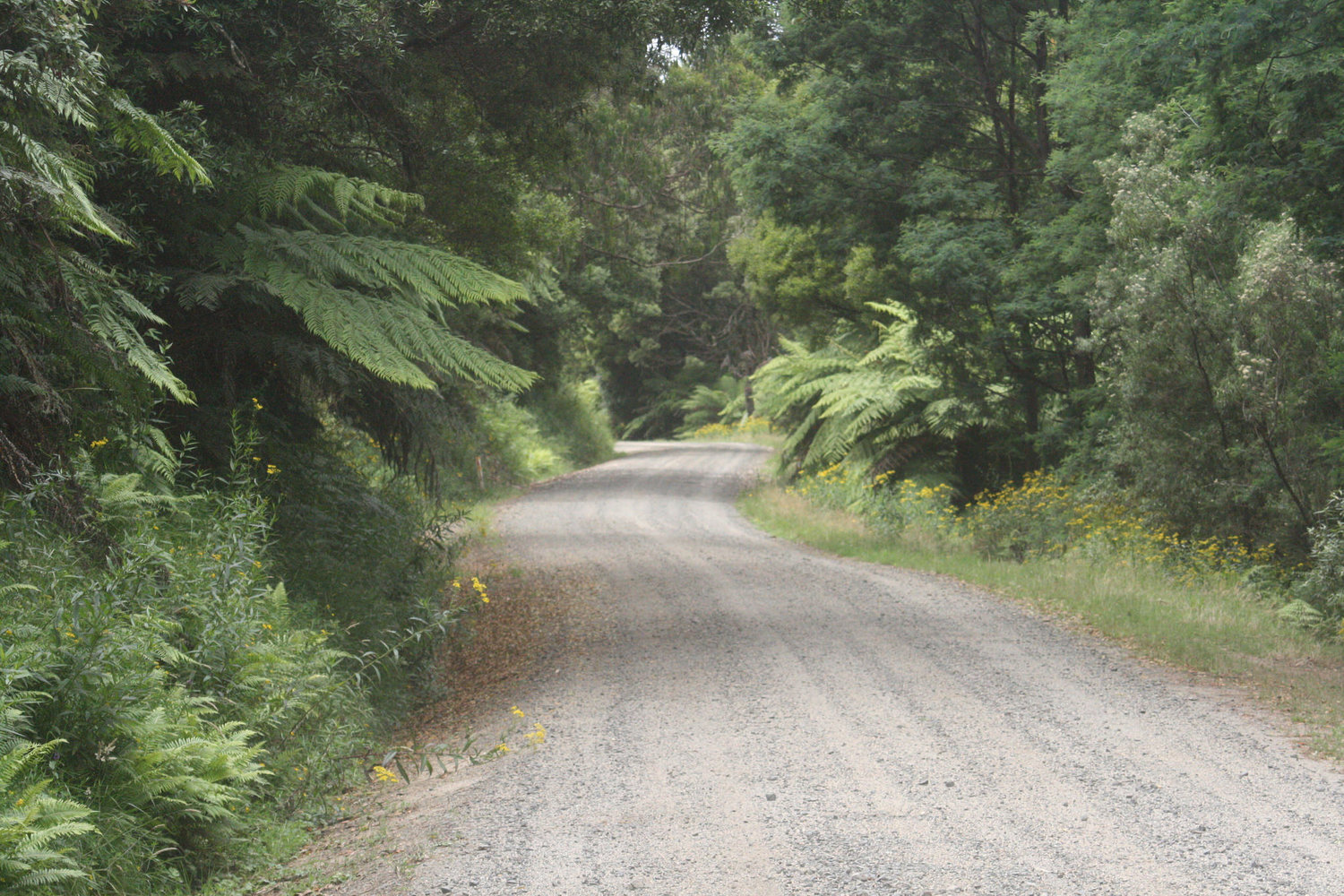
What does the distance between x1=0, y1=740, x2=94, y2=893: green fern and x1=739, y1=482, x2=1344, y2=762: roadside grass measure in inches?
221

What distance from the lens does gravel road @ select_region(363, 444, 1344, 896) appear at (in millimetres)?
3961

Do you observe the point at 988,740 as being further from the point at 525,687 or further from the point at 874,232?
the point at 874,232

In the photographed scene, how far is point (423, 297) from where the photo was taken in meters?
6.79

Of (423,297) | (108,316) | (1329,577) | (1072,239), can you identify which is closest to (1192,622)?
(1329,577)

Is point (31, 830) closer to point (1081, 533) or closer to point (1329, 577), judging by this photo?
point (1329, 577)

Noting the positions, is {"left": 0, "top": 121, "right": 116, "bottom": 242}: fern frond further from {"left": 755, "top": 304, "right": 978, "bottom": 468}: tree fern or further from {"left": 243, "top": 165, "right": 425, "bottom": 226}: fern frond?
{"left": 755, "top": 304, "right": 978, "bottom": 468}: tree fern

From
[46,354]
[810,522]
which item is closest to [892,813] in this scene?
[46,354]

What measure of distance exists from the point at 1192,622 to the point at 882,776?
452cm

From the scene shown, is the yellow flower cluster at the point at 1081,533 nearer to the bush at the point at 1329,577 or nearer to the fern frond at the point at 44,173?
the bush at the point at 1329,577

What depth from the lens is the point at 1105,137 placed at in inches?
489

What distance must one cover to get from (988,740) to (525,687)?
3300 mm

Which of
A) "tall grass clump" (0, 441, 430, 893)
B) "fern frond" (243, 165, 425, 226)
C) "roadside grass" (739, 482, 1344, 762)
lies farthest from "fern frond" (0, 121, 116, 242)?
"roadside grass" (739, 482, 1344, 762)

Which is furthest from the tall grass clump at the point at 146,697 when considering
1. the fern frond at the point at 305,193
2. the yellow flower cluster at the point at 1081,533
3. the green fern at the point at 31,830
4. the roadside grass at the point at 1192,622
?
the yellow flower cluster at the point at 1081,533

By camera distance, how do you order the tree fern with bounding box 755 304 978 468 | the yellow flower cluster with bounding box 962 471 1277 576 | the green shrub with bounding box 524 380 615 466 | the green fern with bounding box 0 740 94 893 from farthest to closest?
the green shrub with bounding box 524 380 615 466, the tree fern with bounding box 755 304 978 468, the yellow flower cluster with bounding box 962 471 1277 576, the green fern with bounding box 0 740 94 893
